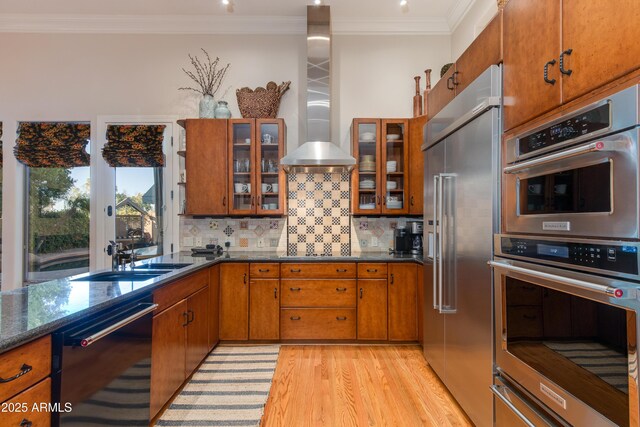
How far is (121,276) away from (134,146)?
207cm

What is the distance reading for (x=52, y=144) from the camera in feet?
12.6

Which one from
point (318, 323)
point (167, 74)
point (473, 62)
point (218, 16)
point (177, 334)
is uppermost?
point (218, 16)

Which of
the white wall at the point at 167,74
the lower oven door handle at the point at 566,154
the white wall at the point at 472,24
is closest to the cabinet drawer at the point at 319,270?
the white wall at the point at 167,74

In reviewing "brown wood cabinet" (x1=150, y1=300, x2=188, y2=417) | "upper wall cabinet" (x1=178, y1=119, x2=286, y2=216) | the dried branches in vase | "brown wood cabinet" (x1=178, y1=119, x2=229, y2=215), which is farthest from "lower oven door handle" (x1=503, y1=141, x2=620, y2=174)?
the dried branches in vase

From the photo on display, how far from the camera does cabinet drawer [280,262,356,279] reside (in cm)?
330

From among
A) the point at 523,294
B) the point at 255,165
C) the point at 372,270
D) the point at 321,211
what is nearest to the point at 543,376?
the point at 523,294

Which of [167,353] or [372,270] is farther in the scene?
[372,270]

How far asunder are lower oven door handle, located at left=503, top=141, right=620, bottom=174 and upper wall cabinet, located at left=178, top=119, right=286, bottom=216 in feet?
8.28

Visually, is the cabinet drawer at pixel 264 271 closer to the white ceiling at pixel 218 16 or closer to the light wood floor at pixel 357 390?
the light wood floor at pixel 357 390

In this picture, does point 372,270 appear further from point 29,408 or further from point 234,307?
point 29,408

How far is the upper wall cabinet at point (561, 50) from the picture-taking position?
1.02 metres

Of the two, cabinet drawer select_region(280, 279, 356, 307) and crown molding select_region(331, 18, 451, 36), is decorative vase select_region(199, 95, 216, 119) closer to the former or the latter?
crown molding select_region(331, 18, 451, 36)

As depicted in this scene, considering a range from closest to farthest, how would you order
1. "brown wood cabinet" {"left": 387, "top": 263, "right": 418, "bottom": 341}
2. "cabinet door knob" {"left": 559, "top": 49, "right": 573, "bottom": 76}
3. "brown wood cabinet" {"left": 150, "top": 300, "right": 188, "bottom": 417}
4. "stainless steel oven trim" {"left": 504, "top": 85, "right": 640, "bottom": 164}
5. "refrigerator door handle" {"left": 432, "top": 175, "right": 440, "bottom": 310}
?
"stainless steel oven trim" {"left": 504, "top": 85, "right": 640, "bottom": 164} → "cabinet door knob" {"left": 559, "top": 49, "right": 573, "bottom": 76} → "brown wood cabinet" {"left": 150, "top": 300, "right": 188, "bottom": 417} → "refrigerator door handle" {"left": 432, "top": 175, "right": 440, "bottom": 310} → "brown wood cabinet" {"left": 387, "top": 263, "right": 418, "bottom": 341}

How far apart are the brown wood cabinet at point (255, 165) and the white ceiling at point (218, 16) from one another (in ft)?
4.07
